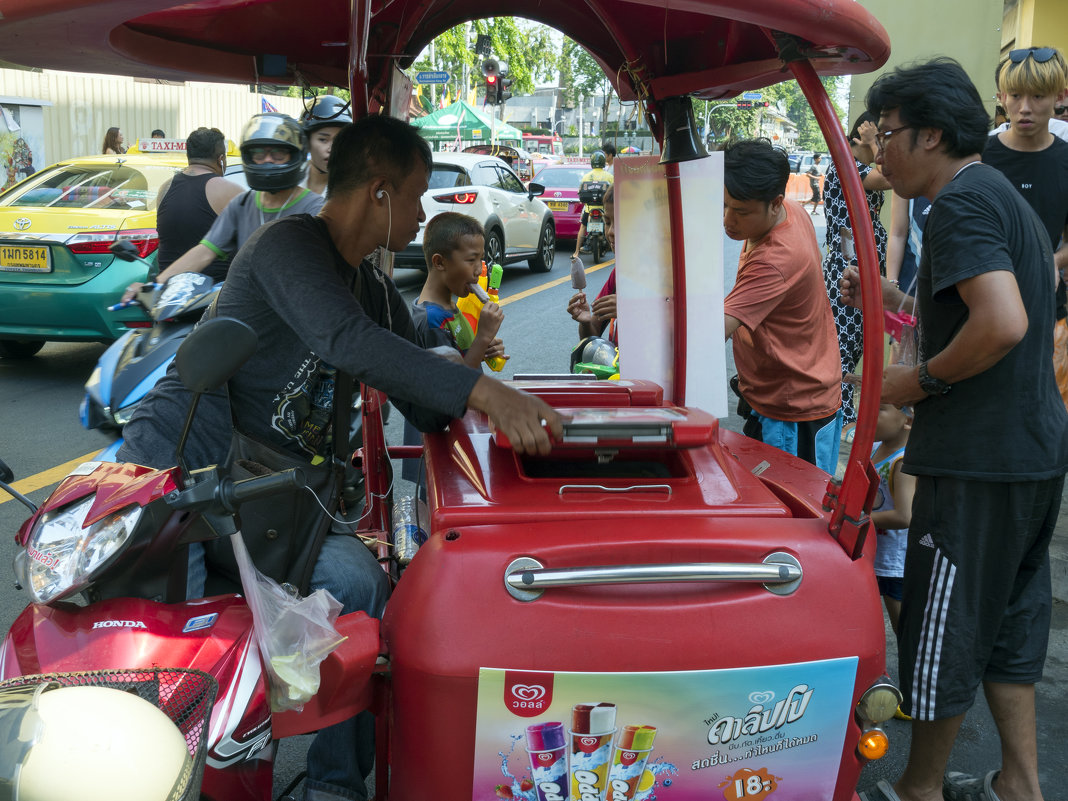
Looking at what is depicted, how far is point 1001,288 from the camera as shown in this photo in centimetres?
A: 224

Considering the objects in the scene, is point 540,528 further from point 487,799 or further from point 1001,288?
point 1001,288

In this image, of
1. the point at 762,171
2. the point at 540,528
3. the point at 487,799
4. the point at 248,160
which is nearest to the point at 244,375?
the point at 540,528

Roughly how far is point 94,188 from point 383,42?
19.9ft

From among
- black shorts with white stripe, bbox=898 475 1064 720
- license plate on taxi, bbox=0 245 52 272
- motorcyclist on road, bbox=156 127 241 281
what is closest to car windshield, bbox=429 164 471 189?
license plate on taxi, bbox=0 245 52 272

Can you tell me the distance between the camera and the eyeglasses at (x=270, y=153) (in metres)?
4.07

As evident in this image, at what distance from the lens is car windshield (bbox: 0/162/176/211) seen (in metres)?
7.86

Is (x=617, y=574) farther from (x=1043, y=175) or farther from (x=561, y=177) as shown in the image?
(x=561, y=177)

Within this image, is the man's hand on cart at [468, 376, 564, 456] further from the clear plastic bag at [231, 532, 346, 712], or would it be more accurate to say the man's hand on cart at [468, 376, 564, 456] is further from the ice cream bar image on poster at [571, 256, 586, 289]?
the ice cream bar image on poster at [571, 256, 586, 289]

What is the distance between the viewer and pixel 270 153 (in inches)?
160

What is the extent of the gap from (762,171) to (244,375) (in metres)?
2.02

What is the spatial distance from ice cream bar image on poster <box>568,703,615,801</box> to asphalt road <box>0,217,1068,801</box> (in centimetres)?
138

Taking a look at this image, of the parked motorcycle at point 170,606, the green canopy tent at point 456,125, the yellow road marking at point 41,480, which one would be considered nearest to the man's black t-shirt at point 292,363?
the parked motorcycle at point 170,606

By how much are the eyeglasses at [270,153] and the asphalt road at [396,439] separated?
2.04 meters

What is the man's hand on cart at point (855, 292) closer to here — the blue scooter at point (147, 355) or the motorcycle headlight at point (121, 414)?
the blue scooter at point (147, 355)
